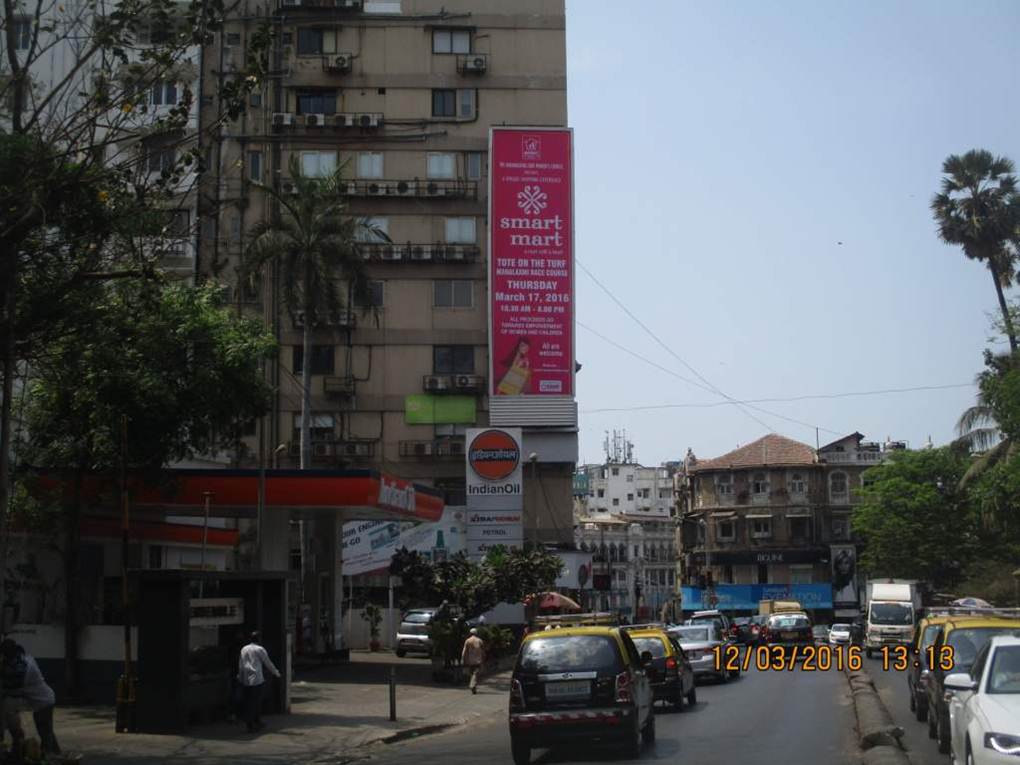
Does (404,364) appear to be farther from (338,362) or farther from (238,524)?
(238,524)

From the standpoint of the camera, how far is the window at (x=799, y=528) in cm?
9331

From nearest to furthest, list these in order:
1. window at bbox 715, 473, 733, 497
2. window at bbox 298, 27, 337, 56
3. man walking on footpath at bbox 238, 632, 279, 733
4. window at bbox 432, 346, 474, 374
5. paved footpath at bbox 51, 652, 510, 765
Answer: paved footpath at bbox 51, 652, 510, 765, man walking on footpath at bbox 238, 632, 279, 733, window at bbox 432, 346, 474, 374, window at bbox 298, 27, 337, 56, window at bbox 715, 473, 733, 497

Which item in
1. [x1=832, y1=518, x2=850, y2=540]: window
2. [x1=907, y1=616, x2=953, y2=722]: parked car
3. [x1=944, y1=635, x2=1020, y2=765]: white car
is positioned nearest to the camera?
[x1=944, y1=635, x2=1020, y2=765]: white car

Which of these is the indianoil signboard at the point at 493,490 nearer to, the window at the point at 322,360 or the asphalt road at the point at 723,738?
the asphalt road at the point at 723,738

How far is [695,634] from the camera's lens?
34.5m

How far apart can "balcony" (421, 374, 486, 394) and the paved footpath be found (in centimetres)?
2413

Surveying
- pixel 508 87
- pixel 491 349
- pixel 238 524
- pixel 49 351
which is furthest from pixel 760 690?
pixel 508 87

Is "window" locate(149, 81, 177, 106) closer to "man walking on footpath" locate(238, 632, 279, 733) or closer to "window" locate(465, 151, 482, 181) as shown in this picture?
"man walking on footpath" locate(238, 632, 279, 733)

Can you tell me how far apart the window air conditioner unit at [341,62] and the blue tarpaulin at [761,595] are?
1898 inches

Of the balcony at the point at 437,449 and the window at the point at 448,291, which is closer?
the balcony at the point at 437,449

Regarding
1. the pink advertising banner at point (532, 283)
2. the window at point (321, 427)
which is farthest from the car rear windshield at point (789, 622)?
the window at point (321, 427)

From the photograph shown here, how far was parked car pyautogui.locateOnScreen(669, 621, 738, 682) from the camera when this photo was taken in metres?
32.6

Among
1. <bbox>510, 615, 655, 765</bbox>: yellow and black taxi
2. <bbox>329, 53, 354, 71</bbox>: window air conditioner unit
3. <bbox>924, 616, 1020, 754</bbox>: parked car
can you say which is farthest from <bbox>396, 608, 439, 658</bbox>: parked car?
<bbox>924, 616, 1020, 754</bbox>: parked car

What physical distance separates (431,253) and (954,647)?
41.9 meters
